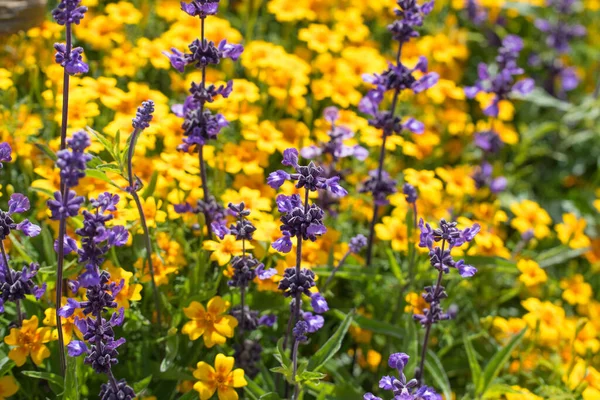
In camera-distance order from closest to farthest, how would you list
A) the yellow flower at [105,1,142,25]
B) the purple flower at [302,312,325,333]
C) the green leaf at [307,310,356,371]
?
the purple flower at [302,312,325,333] → the green leaf at [307,310,356,371] → the yellow flower at [105,1,142,25]

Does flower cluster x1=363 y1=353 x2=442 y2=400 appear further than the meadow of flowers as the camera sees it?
No

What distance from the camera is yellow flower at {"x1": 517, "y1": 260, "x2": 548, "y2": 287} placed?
359 centimetres

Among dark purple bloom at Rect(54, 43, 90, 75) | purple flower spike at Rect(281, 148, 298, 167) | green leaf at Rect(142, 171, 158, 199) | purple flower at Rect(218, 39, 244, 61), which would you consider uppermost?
dark purple bloom at Rect(54, 43, 90, 75)

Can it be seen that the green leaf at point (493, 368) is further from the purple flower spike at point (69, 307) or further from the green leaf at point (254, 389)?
the purple flower spike at point (69, 307)

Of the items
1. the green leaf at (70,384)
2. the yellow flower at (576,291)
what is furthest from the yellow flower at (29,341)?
the yellow flower at (576,291)

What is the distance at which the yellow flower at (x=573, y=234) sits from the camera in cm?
396

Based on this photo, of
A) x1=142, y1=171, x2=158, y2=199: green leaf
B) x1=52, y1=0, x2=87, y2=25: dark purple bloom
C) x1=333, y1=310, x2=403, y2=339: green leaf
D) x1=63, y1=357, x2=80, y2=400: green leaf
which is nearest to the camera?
x1=52, y1=0, x2=87, y2=25: dark purple bloom

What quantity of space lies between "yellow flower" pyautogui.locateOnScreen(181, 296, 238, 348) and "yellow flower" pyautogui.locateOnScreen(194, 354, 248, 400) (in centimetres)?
10

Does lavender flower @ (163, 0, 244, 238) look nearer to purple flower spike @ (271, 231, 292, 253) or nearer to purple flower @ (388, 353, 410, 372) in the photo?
purple flower spike @ (271, 231, 292, 253)

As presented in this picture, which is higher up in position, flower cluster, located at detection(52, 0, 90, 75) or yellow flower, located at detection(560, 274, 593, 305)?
flower cluster, located at detection(52, 0, 90, 75)

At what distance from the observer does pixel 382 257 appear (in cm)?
381

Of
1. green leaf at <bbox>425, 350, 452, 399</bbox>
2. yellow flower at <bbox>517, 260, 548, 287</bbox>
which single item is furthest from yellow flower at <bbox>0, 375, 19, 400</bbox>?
yellow flower at <bbox>517, 260, 548, 287</bbox>

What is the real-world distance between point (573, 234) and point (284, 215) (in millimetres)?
2253

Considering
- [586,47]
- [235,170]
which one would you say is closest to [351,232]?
[235,170]
